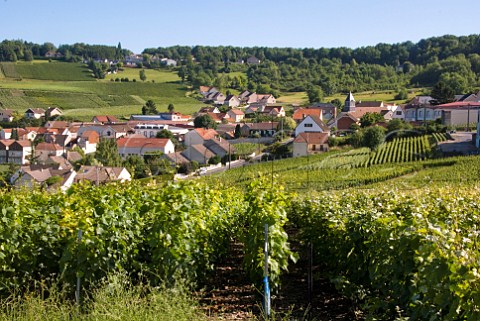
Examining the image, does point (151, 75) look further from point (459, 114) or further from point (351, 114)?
point (459, 114)

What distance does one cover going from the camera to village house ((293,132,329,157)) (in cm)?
4978

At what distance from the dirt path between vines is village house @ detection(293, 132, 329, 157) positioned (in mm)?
41670

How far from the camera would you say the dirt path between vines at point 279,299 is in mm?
6246

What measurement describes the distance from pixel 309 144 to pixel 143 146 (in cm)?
1882

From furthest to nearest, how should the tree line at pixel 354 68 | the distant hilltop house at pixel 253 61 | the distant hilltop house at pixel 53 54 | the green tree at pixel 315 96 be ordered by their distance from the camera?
the distant hilltop house at pixel 253 61, the distant hilltop house at pixel 53 54, the tree line at pixel 354 68, the green tree at pixel 315 96

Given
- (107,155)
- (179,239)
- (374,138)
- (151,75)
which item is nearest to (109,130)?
(107,155)

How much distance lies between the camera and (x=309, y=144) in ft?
164

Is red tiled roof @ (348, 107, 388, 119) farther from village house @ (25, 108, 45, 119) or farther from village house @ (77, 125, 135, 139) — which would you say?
village house @ (25, 108, 45, 119)

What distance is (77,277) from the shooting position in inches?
→ 222

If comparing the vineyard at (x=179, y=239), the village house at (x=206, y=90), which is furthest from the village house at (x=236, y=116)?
the vineyard at (x=179, y=239)

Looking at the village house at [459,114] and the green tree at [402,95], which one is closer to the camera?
the village house at [459,114]

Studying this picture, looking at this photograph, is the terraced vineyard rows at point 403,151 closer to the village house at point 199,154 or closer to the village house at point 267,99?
the village house at point 199,154

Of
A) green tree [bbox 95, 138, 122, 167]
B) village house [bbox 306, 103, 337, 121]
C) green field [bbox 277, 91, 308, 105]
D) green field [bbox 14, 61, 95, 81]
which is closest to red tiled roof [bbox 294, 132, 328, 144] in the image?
green tree [bbox 95, 138, 122, 167]

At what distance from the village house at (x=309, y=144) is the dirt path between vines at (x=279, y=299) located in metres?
41.7
